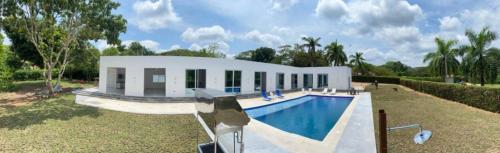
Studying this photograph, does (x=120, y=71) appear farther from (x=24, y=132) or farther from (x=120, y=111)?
Answer: (x=24, y=132)

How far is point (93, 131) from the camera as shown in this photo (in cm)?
766

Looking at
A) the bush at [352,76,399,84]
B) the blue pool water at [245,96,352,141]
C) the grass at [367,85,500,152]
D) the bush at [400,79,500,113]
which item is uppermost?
the bush at [352,76,399,84]

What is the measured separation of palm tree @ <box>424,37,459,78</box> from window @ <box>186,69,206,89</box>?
3100 centimetres

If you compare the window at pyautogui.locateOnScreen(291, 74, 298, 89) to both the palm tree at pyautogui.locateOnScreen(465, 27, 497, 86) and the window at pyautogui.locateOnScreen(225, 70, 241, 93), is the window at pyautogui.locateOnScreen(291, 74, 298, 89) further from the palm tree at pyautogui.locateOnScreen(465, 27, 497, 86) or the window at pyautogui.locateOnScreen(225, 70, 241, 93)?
the palm tree at pyautogui.locateOnScreen(465, 27, 497, 86)

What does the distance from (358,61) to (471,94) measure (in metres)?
40.0

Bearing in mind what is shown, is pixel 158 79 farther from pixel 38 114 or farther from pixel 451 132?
pixel 451 132

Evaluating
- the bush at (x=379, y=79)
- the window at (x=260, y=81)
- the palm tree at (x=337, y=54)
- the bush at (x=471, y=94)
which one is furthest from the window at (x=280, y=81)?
the palm tree at (x=337, y=54)

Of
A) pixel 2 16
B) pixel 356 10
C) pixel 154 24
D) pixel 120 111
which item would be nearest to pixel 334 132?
pixel 120 111

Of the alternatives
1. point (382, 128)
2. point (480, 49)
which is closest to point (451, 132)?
point (382, 128)

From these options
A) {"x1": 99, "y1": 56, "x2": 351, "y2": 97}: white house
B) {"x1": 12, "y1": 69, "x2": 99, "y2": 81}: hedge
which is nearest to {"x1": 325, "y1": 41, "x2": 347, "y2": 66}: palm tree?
{"x1": 99, "y1": 56, "x2": 351, "y2": 97}: white house

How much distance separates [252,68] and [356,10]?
8583 millimetres

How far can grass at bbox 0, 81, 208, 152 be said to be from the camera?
6219 millimetres

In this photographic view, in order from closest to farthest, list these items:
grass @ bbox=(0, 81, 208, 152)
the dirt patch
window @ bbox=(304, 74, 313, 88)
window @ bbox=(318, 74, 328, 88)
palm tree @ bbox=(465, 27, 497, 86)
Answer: grass @ bbox=(0, 81, 208, 152)
the dirt patch
palm tree @ bbox=(465, 27, 497, 86)
window @ bbox=(318, 74, 328, 88)
window @ bbox=(304, 74, 313, 88)

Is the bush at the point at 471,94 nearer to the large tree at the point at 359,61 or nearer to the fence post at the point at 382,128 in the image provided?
the fence post at the point at 382,128
